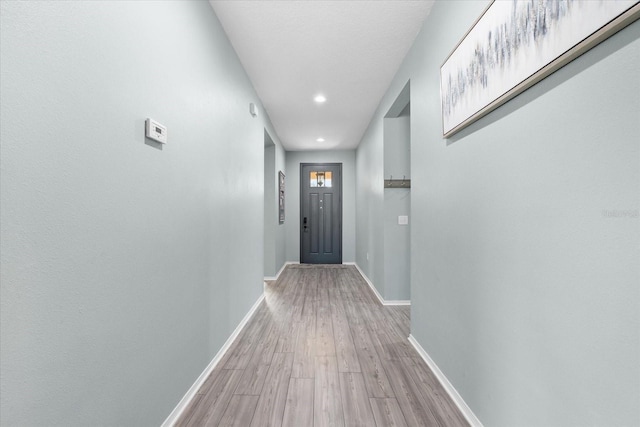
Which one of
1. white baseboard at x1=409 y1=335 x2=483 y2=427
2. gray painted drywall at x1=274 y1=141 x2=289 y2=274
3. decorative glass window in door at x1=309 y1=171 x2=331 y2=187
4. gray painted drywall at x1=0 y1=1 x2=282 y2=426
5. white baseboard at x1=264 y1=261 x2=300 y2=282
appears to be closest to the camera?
gray painted drywall at x1=0 y1=1 x2=282 y2=426

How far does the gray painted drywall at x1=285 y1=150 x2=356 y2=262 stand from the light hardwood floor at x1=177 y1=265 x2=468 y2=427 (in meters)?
3.19

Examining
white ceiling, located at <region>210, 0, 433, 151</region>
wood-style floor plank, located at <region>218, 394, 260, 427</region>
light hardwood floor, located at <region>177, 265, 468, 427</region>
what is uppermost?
white ceiling, located at <region>210, 0, 433, 151</region>

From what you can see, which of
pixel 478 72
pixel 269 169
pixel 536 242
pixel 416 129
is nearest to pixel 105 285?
pixel 536 242

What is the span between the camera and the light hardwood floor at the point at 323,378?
1.64 m

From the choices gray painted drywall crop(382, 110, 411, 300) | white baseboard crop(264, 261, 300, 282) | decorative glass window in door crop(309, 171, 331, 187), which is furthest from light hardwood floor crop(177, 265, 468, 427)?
decorative glass window in door crop(309, 171, 331, 187)

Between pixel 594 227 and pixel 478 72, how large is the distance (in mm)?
948

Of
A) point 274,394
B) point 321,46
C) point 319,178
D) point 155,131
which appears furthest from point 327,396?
point 319,178

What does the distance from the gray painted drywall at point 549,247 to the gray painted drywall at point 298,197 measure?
4.68 m

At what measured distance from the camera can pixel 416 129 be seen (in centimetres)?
249

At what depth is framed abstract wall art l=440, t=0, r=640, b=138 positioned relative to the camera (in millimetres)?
824

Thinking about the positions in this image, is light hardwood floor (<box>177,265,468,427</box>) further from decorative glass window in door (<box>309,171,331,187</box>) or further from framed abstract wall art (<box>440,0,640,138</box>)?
decorative glass window in door (<box>309,171,331,187</box>)

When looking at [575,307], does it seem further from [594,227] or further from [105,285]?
[105,285]

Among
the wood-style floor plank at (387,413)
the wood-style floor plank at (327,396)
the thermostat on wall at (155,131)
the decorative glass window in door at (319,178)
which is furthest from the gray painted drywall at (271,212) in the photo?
the thermostat on wall at (155,131)

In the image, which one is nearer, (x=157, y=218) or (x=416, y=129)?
(x=157, y=218)
